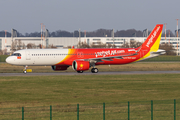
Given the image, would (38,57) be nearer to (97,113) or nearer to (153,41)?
(153,41)

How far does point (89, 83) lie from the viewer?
3647cm

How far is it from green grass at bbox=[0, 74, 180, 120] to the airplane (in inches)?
475

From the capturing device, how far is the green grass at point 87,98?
63.8 ft

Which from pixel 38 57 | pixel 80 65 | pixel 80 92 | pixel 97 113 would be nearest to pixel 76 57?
pixel 80 65

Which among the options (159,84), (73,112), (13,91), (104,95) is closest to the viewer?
(73,112)

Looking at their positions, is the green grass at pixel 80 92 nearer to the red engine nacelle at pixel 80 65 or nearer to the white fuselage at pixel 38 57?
the red engine nacelle at pixel 80 65

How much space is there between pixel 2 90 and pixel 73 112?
531 inches

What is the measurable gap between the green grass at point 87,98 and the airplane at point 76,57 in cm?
1206

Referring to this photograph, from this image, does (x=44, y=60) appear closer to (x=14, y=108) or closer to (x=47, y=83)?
(x=47, y=83)

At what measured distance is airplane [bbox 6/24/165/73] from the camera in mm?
48859

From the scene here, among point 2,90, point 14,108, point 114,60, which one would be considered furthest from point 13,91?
point 114,60

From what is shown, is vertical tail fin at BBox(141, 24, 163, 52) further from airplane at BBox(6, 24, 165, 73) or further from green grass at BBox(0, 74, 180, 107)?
green grass at BBox(0, 74, 180, 107)

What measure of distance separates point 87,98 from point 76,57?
78.5 ft

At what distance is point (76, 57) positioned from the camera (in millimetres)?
50438
